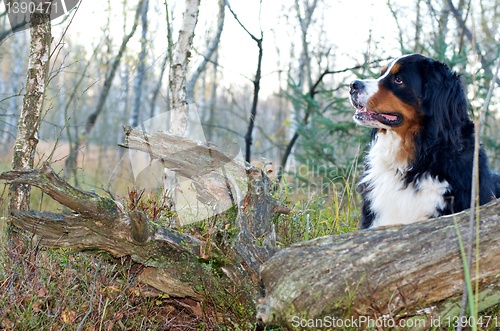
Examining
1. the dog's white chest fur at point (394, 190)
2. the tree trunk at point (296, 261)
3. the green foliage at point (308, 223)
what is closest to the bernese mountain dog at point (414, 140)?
the dog's white chest fur at point (394, 190)

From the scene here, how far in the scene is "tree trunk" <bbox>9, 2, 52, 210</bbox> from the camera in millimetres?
3664

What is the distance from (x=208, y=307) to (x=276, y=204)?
41.9 inches

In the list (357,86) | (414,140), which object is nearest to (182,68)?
(357,86)

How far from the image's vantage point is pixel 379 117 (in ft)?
12.2

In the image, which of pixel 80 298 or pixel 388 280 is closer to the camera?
pixel 388 280

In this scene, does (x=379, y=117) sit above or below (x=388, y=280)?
above

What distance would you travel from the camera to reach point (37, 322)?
266cm

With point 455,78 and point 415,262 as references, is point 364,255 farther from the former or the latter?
point 455,78

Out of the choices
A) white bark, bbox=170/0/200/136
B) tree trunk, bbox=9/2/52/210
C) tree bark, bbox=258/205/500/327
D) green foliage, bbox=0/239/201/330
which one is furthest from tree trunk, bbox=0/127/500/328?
white bark, bbox=170/0/200/136

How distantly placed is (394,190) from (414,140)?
39 cm

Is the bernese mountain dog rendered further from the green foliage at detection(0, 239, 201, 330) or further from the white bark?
the white bark

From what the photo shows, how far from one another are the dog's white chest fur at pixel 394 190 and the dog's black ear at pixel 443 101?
0.30 metres

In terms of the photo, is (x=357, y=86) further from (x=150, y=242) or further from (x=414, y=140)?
(x=150, y=242)

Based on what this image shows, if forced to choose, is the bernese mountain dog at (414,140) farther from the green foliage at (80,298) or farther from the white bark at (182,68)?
the white bark at (182,68)
